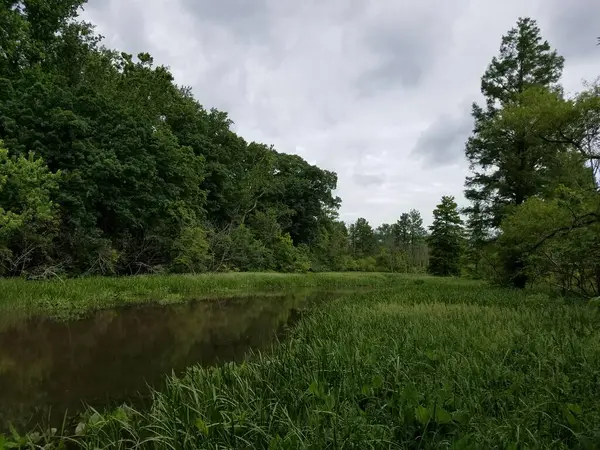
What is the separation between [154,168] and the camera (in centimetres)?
2162

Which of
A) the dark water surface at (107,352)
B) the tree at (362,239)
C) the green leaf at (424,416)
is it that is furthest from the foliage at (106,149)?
the tree at (362,239)

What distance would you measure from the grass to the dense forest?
252 inches

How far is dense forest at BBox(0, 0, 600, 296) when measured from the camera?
13.1 meters

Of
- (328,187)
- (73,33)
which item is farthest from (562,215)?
(328,187)

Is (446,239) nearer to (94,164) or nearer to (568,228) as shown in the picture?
(568,228)

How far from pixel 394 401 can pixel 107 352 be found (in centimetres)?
635

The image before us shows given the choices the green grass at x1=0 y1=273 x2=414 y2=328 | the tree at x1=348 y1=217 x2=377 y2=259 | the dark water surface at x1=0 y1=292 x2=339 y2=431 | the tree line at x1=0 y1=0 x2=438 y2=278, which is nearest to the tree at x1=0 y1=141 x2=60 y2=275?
the tree line at x1=0 y1=0 x2=438 y2=278

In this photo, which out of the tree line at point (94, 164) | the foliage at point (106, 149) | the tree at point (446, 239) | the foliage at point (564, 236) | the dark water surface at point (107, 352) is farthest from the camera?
the tree at point (446, 239)

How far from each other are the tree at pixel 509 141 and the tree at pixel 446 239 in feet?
47.7

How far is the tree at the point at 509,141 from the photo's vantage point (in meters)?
20.2

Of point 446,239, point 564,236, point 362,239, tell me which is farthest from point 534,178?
point 362,239

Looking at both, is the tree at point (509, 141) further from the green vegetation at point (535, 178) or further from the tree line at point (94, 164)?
the tree line at point (94, 164)

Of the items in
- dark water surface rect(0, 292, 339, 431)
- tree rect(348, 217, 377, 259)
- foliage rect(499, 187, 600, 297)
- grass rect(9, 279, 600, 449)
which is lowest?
dark water surface rect(0, 292, 339, 431)

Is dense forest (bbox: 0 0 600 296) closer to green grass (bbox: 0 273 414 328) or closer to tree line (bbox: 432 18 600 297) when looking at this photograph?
tree line (bbox: 432 18 600 297)
